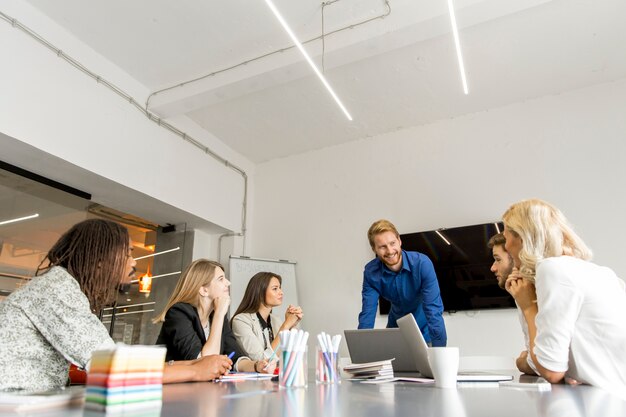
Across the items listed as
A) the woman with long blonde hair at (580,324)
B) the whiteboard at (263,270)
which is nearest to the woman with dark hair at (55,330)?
the woman with long blonde hair at (580,324)

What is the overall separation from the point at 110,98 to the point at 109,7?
72 cm

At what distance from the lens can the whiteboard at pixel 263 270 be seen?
4.63 meters

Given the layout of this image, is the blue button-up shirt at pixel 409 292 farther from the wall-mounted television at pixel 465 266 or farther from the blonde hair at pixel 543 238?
the blonde hair at pixel 543 238

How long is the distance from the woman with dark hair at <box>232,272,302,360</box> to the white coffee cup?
1.63 metres

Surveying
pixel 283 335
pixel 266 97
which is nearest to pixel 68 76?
pixel 266 97

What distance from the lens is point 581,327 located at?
1.32m

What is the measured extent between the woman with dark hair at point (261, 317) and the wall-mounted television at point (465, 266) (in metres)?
1.51

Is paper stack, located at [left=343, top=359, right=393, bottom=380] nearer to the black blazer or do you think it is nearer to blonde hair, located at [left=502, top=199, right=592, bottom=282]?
blonde hair, located at [left=502, top=199, right=592, bottom=282]

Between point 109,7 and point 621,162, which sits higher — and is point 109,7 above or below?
above

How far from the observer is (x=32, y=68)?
304 cm

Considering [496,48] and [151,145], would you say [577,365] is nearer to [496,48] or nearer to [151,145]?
[496,48]

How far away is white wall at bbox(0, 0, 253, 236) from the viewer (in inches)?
116

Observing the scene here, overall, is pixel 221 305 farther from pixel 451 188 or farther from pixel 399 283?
pixel 451 188

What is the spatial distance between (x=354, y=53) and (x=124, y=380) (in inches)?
124
